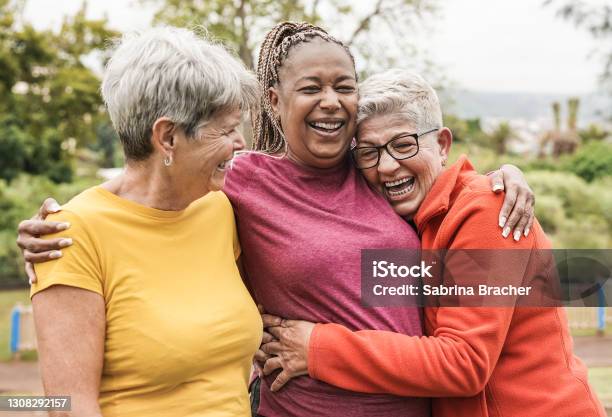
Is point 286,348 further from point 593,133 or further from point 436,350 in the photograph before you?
point 593,133

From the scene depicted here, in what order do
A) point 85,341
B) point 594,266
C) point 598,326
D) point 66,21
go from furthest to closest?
point 66,21 < point 598,326 < point 594,266 < point 85,341

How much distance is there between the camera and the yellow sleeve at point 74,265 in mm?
1628

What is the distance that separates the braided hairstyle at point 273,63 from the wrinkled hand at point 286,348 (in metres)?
0.65

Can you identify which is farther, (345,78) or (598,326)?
(598,326)

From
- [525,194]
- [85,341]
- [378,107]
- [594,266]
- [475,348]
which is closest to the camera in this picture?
[85,341]

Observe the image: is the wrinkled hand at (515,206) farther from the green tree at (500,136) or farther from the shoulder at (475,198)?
the green tree at (500,136)

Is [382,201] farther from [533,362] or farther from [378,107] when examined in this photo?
[533,362]

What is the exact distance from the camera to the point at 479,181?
204cm

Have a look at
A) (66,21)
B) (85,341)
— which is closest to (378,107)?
(85,341)

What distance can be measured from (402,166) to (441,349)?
63cm

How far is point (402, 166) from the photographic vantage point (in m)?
2.17

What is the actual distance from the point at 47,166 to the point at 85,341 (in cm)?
2193

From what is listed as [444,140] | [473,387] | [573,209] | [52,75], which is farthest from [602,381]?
[52,75]

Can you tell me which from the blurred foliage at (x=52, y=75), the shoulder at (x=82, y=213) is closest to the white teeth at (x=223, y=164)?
the shoulder at (x=82, y=213)
